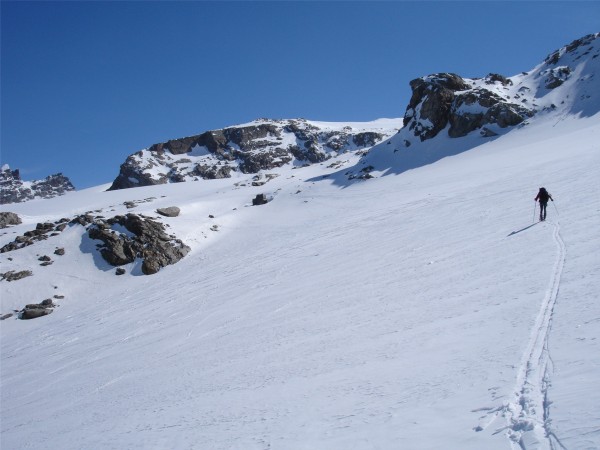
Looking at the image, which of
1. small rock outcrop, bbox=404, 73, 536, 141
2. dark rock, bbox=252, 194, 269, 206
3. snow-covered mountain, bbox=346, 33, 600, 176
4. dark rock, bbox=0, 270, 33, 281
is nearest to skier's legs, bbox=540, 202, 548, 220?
dark rock, bbox=0, 270, 33, 281

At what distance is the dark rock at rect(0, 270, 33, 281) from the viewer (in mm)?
30825

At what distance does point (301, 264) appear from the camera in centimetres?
2216

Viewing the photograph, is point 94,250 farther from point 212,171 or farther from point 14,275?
point 212,171

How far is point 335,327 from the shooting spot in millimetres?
11336

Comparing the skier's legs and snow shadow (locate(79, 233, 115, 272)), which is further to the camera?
snow shadow (locate(79, 233, 115, 272))

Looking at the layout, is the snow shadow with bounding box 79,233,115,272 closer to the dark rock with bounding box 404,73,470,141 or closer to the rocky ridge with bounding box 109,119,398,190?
the dark rock with bounding box 404,73,470,141

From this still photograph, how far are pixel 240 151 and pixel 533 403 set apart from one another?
444 ft

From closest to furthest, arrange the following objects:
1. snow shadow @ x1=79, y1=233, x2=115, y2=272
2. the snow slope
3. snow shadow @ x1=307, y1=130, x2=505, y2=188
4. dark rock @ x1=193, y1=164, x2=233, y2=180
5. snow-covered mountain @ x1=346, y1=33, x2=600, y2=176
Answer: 1. the snow slope
2. snow shadow @ x1=79, y1=233, x2=115, y2=272
3. snow-covered mountain @ x1=346, y1=33, x2=600, y2=176
4. snow shadow @ x1=307, y1=130, x2=505, y2=188
5. dark rock @ x1=193, y1=164, x2=233, y2=180

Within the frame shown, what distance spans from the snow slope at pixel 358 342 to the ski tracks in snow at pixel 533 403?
28 mm

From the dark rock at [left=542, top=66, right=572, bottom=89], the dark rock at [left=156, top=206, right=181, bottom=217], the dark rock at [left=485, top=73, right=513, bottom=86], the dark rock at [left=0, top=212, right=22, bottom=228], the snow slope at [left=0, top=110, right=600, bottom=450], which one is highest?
the dark rock at [left=485, top=73, right=513, bottom=86]

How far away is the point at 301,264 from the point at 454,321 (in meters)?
13.3

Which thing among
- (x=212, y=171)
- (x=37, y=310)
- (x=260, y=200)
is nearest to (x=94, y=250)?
(x=37, y=310)

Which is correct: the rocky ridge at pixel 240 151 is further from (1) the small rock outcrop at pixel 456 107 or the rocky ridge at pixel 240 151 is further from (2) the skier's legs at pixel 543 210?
(2) the skier's legs at pixel 543 210

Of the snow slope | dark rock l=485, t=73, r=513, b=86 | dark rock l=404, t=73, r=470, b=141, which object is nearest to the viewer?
the snow slope
